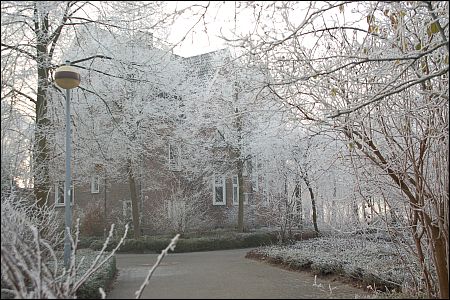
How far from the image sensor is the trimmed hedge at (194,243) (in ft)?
38.5

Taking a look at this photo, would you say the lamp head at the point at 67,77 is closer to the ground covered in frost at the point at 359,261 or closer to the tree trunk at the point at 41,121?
the tree trunk at the point at 41,121

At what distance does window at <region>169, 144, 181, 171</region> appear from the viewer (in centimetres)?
1614

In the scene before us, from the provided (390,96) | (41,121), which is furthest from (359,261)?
(41,121)

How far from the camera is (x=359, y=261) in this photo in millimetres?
8648

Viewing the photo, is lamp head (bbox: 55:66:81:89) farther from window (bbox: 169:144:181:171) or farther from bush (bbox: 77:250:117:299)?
window (bbox: 169:144:181:171)

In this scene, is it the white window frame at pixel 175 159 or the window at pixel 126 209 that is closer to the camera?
the white window frame at pixel 175 159

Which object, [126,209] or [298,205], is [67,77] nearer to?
[298,205]

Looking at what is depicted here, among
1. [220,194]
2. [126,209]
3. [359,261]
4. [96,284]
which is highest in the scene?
[220,194]

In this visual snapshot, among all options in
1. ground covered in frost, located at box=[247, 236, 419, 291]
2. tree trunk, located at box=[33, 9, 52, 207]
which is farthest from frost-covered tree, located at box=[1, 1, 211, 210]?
ground covered in frost, located at box=[247, 236, 419, 291]

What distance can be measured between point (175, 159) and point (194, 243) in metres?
4.75

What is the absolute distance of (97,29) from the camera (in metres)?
9.27

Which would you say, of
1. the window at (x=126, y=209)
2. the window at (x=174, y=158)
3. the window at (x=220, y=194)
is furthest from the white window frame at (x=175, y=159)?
the window at (x=220, y=194)

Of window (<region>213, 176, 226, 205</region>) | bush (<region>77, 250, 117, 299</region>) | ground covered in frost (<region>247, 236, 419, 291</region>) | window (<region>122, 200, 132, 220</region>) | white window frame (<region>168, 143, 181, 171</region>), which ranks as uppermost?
white window frame (<region>168, 143, 181, 171</region>)

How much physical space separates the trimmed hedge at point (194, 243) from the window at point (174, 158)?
11.3 ft
